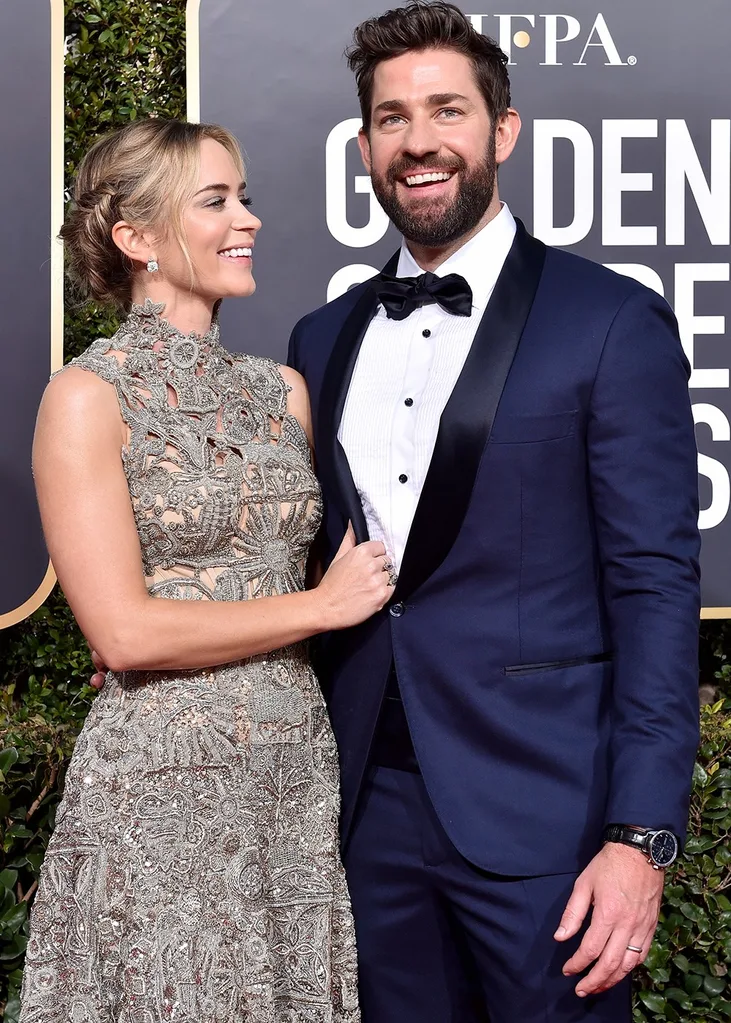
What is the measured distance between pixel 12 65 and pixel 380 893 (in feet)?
7.47

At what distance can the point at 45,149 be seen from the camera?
305cm

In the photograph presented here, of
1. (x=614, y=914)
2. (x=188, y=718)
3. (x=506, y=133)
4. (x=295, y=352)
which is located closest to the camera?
(x=614, y=914)

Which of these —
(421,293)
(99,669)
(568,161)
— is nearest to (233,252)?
(421,293)

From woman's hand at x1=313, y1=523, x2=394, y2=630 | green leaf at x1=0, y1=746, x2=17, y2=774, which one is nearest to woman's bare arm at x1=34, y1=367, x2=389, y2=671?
woman's hand at x1=313, y1=523, x2=394, y2=630

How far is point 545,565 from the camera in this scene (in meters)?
1.87

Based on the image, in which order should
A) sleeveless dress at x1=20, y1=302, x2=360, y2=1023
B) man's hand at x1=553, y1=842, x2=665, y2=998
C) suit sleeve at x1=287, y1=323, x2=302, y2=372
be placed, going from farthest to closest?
suit sleeve at x1=287, y1=323, x2=302, y2=372
sleeveless dress at x1=20, y1=302, x2=360, y2=1023
man's hand at x1=553, y1=842, x2=665, y2=998

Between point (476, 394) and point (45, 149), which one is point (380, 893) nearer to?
point (476, 394)

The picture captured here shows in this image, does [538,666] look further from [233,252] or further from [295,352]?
[233,252]

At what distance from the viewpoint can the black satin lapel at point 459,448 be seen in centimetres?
186

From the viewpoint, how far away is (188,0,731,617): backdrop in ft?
9.98

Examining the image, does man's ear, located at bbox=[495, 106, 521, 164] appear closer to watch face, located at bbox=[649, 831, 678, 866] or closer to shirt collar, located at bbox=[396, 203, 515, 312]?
shirt collar, located at bbox=[396, 203, 515, 312]

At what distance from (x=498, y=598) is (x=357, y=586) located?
23cm

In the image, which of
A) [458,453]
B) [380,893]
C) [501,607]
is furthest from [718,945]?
[458,453]

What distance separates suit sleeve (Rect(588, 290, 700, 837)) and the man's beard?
0.35m
